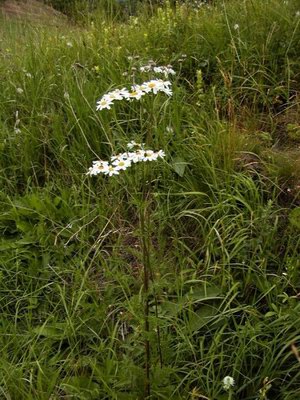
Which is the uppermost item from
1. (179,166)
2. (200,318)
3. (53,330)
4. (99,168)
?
(99,168)

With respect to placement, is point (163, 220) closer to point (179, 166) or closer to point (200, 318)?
point (179, 166)

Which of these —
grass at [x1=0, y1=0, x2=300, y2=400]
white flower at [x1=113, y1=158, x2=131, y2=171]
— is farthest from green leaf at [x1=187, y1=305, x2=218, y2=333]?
white flower at [x1=113, y1=158, x2=131, y2=171]

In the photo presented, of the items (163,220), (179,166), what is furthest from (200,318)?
(179,166)

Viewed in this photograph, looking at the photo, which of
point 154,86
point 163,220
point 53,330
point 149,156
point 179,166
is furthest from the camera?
point 179,166

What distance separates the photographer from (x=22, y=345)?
1.83m

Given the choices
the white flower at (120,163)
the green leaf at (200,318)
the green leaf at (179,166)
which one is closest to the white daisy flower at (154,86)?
the white flower at (120,163)

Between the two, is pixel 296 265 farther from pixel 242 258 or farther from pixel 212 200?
pixel 212 200

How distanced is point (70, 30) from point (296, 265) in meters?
2.98

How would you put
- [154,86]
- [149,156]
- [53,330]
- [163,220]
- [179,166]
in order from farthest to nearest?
[179,166] → [163,220] → [53,330] → [154,86] → [149,156]

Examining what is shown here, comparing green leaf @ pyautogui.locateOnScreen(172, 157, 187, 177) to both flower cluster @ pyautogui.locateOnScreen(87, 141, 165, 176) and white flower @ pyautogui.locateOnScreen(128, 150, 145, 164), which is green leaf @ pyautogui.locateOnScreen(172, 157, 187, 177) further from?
white flower @ pyautogui.locateOnScreen(128, 150, 145, 164)

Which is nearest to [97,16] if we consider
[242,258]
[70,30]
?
[70,30]

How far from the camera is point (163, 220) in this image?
A: 83.2 inches

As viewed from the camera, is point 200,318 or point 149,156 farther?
point 200,318

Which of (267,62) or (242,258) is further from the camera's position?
(267,62)
